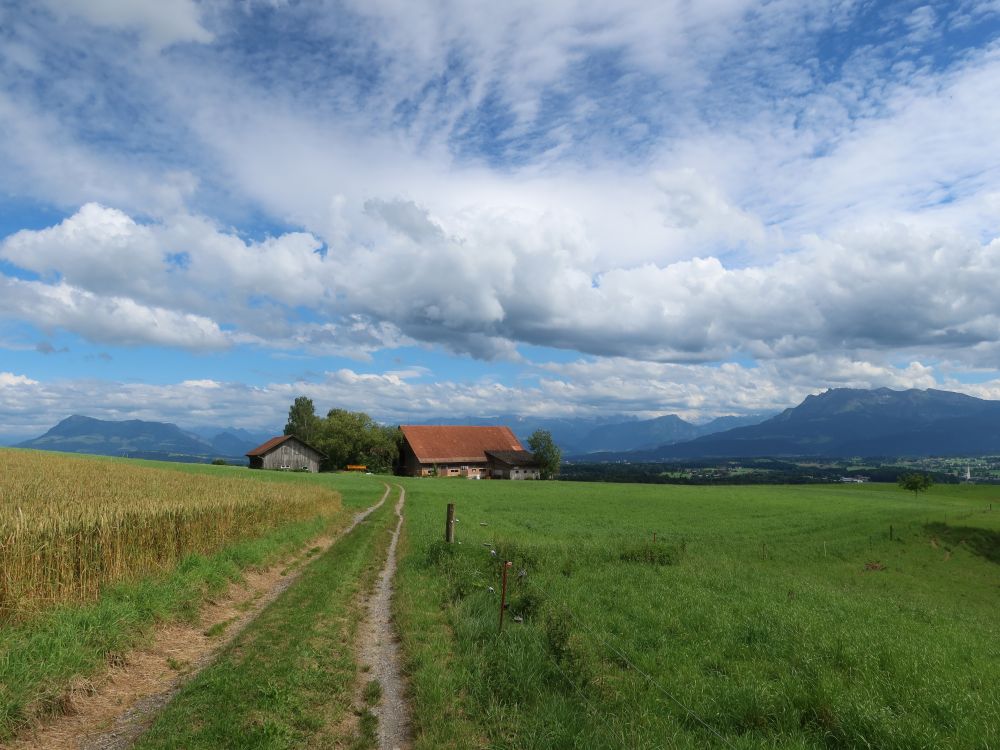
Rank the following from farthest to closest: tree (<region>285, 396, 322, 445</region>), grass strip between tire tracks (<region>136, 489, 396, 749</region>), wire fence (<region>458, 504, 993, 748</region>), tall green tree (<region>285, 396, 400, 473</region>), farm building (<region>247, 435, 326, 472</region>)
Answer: tree (<region>285, 396, 322, 445</region>)
tall green tree (<region>285, 396, 400, 473</region>)
farm building (<region>247, 435, 326, 472</region>)
wire fence (<region>458, 504, 993, 748</region>)
grass strip between tire tracks (<region>136, 489, 396, 749</region>)

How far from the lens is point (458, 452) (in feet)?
396

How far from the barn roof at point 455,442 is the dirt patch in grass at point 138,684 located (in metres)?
102

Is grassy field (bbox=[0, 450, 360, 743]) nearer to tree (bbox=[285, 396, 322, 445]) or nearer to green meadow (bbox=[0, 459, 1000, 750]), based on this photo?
green meadow (bbox=[0, 459, 1000, 750])

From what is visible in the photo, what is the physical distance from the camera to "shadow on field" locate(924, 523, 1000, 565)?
4203cm

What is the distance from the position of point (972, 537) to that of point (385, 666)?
53.6 m

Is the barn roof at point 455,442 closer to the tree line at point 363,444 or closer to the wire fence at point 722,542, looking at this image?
the tree line at point 363,444

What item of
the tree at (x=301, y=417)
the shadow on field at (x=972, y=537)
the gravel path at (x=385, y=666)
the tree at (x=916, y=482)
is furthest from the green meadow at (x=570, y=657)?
the tree at (x=301, y=417)

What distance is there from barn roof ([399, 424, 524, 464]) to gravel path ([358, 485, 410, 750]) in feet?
331

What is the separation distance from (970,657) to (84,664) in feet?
63.5

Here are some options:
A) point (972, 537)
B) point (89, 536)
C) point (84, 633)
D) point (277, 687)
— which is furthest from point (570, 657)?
point (972, 537)

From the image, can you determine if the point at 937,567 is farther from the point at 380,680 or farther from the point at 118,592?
the point at 118,592

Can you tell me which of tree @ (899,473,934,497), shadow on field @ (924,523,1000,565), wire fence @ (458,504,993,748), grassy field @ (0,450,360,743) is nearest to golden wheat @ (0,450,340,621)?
grassy field @ (0,450,360,743)

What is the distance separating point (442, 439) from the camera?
12381 centimetres

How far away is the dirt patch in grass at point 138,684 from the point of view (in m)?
8.02
